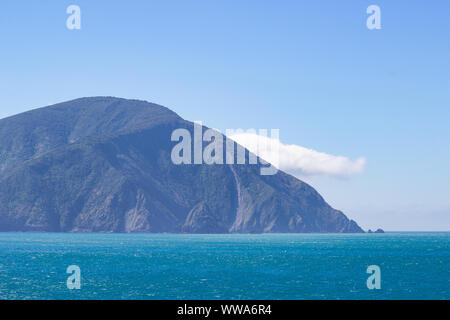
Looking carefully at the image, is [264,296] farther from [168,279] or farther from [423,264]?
[423,264]

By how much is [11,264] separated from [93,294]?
48.6 meters

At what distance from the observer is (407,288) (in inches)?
2977

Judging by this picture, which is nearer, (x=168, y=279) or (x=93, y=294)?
(x=93, y=294)
